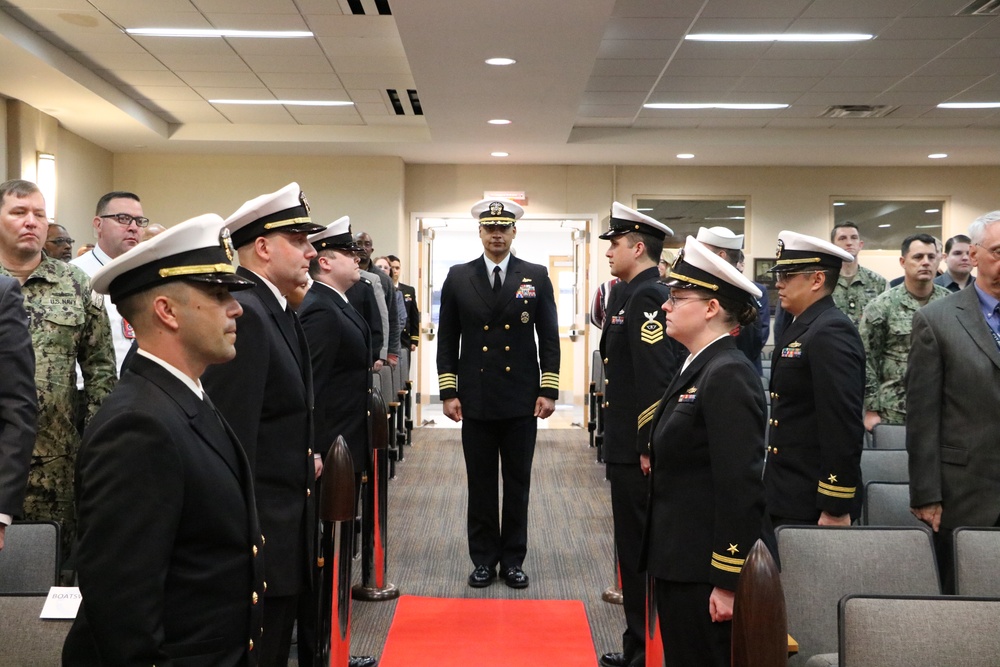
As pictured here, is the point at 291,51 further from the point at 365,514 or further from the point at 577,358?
the point at 577,358

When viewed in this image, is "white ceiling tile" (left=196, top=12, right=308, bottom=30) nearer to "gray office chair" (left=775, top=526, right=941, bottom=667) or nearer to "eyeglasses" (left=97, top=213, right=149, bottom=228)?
"eyeglasses" (left=97, top=213, right=149, bottom=228)

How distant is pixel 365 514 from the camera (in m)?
4.51

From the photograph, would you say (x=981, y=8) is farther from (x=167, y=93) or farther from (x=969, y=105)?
(x=167, y=93)

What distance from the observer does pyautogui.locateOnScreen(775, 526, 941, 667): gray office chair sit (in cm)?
285

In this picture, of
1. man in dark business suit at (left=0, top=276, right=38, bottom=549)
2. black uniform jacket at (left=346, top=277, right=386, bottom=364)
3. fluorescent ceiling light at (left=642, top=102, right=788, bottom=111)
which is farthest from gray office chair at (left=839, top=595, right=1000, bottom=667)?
fluorescent ceiling light at (left=642, top=102, right=788, bottom=111)

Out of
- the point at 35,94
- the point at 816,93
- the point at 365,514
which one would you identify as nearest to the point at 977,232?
the point at 365,514

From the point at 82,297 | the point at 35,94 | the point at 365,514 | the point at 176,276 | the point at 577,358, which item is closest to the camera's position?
the point at 176,276

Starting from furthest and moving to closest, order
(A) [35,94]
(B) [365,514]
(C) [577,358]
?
1. (C) [577,358]
2. (A) [35,94]
3. (B) [365,514]

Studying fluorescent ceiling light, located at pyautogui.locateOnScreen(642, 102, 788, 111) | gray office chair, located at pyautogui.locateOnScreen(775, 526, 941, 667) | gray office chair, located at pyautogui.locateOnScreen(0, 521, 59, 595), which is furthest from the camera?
fluorescent ceiling light, located at pyautogui.locateOnScreen(642, 102, 788, 111)

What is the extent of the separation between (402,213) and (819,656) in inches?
392

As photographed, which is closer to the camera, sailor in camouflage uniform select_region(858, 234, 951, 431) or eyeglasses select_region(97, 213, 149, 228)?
eyeglasses select_region(97, 213, 149, 228)

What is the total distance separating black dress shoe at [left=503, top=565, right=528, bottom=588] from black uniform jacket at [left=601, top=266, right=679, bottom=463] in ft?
3.88

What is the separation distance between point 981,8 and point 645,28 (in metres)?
2.26

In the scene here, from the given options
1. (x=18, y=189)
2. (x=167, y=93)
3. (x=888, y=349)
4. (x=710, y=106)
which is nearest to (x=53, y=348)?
(x=18, y=189)
